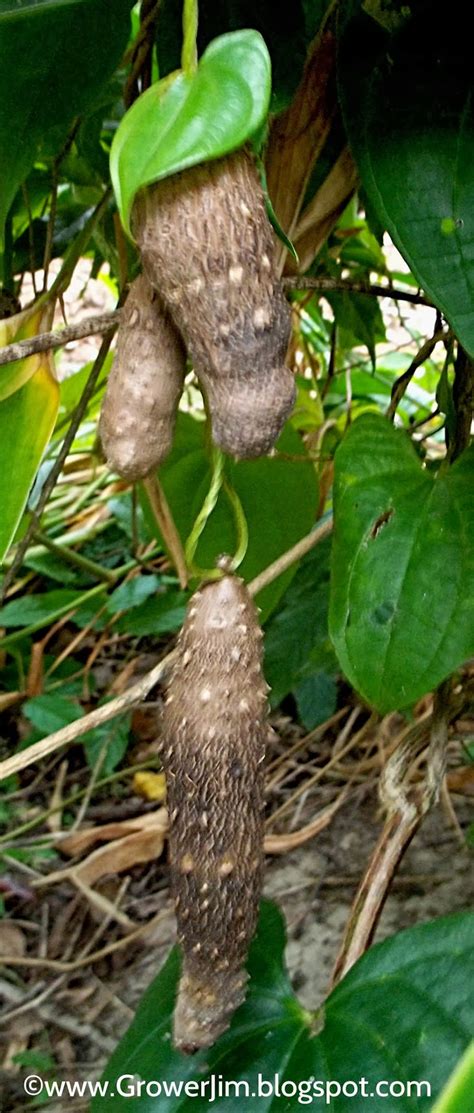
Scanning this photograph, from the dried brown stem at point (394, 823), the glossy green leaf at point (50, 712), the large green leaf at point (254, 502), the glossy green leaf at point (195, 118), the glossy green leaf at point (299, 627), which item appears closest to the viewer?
the glossy green leaf at point (195, 118)

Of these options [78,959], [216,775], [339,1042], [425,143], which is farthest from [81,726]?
[78,959]

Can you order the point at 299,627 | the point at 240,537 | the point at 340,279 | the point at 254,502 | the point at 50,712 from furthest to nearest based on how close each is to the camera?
1. the point at 50,712
2. the point at 299,627
3. the point at 254,502
4. the point at 340,279
5. the point at 240,537

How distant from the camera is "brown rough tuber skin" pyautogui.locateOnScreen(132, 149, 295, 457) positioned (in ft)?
1.02

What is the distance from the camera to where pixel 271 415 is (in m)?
0.32

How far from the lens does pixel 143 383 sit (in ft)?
1.17

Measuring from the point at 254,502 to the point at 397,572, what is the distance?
0.25 m

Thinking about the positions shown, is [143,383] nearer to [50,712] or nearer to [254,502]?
[254,502]

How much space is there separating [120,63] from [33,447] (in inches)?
8.3

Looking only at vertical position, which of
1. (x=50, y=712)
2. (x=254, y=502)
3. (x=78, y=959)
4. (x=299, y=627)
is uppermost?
(x=254, y=502)

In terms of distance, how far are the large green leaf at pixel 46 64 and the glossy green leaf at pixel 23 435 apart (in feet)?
0.32

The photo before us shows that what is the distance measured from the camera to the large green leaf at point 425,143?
39cm

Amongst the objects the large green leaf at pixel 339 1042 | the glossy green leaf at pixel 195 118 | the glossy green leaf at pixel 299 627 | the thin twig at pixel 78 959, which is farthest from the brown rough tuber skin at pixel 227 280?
the thin twig at pixel 78 959

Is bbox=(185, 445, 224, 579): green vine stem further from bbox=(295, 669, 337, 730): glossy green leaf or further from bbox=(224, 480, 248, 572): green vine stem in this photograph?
bbox=(295, 669, 337, 730): glossy green leaf

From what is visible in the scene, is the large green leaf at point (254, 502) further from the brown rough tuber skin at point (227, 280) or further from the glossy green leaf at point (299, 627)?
the brown rough tuber skin at point (227, 280)
